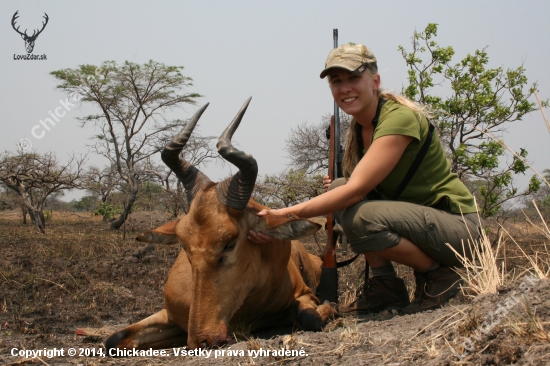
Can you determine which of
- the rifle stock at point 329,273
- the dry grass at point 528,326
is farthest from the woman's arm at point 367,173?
the dry grass at point 528,326

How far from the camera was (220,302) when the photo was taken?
4105 mm

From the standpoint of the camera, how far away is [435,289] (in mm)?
4633

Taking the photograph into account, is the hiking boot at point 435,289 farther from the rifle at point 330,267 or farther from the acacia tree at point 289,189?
the acacia tree at point 289,189

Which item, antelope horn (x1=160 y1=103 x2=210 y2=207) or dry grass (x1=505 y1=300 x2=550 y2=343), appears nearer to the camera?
dry grass (x1=505 y1=300 x2=550 y2=343)

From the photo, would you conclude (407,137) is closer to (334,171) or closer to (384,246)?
(384,246)

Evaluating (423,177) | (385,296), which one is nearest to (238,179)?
(423,177)

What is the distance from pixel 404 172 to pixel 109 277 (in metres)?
5.73

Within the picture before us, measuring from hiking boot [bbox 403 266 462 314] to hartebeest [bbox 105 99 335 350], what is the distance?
2.59ft

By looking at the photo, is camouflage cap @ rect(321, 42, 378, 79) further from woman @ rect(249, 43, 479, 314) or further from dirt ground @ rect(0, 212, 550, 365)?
dirt ground @ rect(0, 212, 550, 365)

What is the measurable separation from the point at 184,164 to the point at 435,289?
236 centimetres

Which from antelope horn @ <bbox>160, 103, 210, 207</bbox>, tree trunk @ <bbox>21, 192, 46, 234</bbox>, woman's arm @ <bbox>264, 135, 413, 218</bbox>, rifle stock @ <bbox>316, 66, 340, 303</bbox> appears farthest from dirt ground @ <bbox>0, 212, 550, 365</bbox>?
tree trunk @ <bbox>21, 192, 46, 234</bbox>

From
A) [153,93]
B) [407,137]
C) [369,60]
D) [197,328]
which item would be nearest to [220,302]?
[197,328]

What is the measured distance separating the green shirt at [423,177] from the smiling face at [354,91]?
145mm

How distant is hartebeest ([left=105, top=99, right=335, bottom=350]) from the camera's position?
4.10 meters
